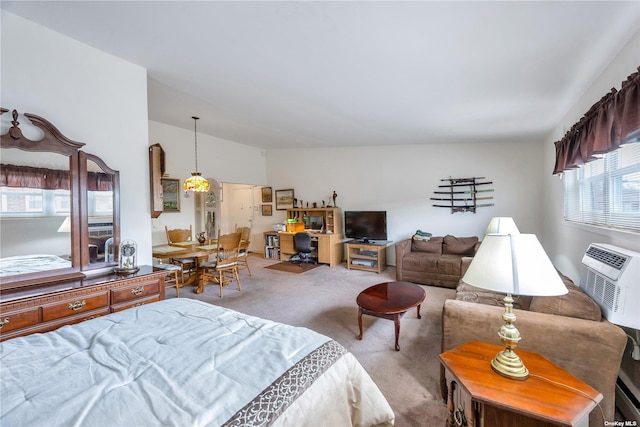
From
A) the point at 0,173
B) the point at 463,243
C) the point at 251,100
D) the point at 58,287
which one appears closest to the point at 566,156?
the point at 463,243

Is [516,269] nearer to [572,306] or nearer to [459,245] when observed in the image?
[572,306]

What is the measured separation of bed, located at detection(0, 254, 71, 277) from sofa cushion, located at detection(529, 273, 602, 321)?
3.53m

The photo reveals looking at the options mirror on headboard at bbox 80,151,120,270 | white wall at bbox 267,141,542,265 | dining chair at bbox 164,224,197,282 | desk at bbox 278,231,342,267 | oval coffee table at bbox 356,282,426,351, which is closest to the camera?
mirror on headboard at bbox 80,151,120,270

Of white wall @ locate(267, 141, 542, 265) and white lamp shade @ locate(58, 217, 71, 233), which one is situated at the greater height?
white wall @ locate(267, 141, 542, 265)

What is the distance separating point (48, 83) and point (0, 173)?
763 millimetres

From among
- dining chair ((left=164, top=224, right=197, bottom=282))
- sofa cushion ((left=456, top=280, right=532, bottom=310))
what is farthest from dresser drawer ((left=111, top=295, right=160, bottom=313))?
sofa cushion ((left=456, top=280, right=532, bottom=310))

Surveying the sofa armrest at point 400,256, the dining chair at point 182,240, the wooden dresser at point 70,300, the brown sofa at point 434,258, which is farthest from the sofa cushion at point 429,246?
the wooden dresser at point 70,300

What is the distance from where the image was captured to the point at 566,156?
9.29 feet

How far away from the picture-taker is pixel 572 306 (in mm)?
1661

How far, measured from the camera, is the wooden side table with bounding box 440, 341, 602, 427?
3.41 feet

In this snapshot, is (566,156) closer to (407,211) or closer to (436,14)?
(436,14)

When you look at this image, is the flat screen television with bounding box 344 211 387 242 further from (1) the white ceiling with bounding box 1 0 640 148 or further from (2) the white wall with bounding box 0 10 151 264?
(2) the white wall with bounding box 0 10 151 264

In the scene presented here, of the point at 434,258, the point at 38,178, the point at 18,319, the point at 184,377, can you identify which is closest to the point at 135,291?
the point at 18,319

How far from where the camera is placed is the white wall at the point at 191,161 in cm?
479
